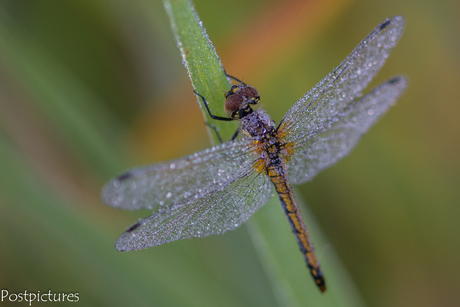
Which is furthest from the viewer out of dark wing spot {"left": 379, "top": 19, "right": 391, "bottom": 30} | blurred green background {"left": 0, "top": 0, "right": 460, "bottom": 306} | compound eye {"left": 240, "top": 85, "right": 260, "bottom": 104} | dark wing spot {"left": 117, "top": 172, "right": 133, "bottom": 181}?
blurred green background {"left": 0, "top": 0, "right": 460, "bottom": 306}

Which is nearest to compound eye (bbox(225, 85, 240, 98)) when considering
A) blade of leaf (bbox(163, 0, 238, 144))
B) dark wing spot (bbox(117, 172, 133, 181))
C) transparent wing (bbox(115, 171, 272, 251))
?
blade of leaf (bbox(163, 0, 238, 144))

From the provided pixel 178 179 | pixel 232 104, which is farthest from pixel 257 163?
pixel 178 179

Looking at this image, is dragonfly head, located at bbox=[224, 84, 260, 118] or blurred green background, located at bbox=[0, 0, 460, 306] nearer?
dragonfly head, located at bbox=[224, 84, 260, 118]

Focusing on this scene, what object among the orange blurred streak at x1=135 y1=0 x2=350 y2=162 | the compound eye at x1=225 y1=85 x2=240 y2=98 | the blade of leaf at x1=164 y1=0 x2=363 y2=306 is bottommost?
the blade of leaf at x1=164 y1=0 x2=363 y2=306

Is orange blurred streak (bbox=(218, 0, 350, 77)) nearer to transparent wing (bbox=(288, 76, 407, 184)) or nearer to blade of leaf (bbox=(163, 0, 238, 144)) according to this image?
transparent wing (bbox=(288, 76, 407, 184))

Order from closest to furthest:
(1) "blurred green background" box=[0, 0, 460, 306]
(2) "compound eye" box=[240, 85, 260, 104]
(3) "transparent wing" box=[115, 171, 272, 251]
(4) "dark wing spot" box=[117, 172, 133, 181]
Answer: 1. (4) "dark wing spot" box=[117, 172, 133, 181]
2. (3) "transparent wing" box=[115, 171, 272, 251]
3. (2) "compound eye" box=[240, 85, 260, 104]
4. (1) "blurred green background" box=[0, 0, 460, 306]

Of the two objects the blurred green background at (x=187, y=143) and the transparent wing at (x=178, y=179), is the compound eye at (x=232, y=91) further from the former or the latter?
the blurred green background at (x=187, y=143)
